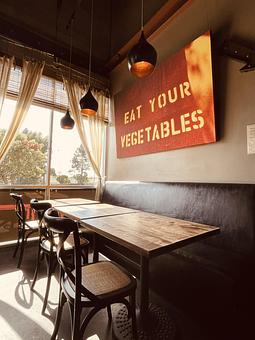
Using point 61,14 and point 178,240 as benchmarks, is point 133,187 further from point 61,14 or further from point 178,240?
point 61,14

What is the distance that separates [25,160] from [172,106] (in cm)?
260

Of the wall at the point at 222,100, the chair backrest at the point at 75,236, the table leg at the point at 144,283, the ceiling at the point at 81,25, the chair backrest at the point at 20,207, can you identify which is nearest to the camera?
the chair backrest at the point at 75,236

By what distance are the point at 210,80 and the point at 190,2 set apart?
4.27ft

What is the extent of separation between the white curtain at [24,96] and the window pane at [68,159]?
1.94 ft

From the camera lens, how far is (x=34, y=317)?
1.67m

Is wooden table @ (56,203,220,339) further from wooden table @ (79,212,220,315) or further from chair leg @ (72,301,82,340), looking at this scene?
chair leg @ (72,301,82,340)

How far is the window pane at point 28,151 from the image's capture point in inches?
126

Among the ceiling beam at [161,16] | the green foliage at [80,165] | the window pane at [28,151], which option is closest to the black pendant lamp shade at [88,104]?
the window pane at [28,151]

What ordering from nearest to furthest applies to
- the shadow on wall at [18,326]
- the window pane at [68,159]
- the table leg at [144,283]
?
the table leg at [144,283], the shadow on wall at [18,326], the window pane at [68,159]

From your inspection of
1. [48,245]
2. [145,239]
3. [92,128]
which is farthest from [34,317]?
[92,128]

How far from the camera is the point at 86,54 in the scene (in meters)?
3.98

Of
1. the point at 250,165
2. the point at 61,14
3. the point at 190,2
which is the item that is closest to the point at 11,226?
the point at 250,165

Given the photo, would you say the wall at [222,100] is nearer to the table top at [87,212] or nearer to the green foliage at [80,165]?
the table top at [87,212]

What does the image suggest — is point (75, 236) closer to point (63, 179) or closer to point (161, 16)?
point (63, 179)
